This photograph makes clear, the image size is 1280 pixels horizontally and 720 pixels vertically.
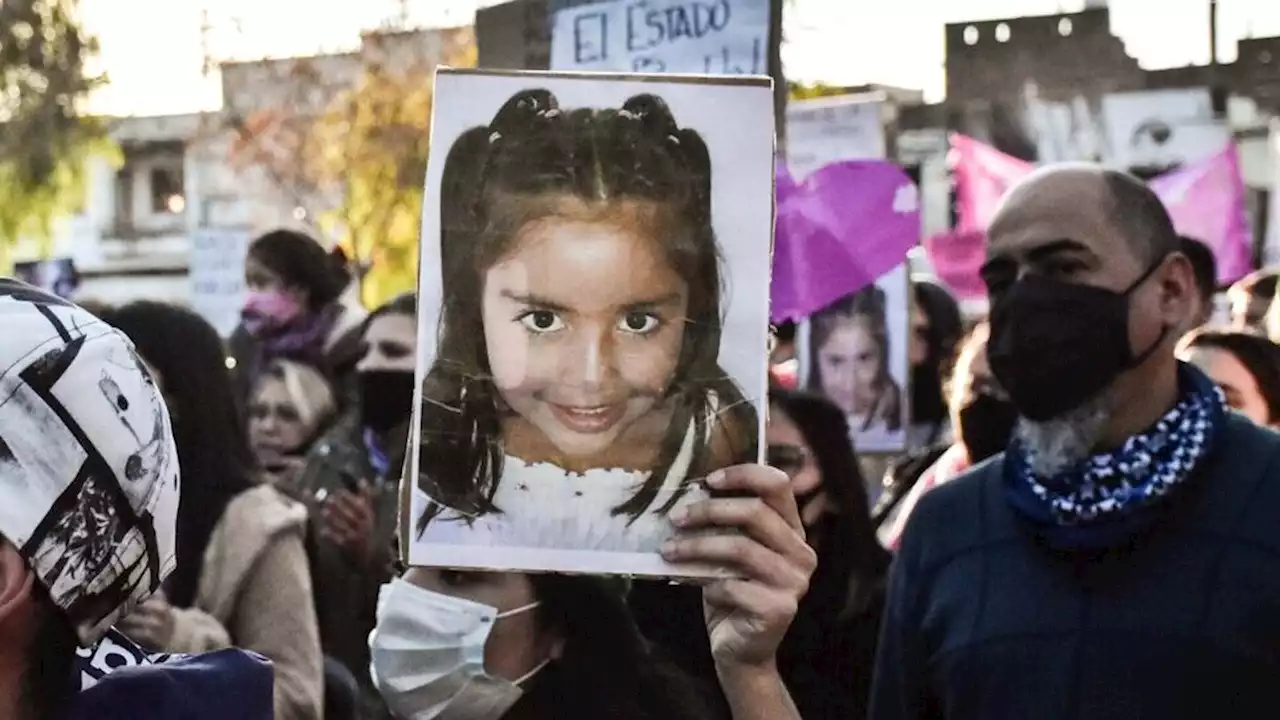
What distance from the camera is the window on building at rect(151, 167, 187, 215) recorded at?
4669 centimetres

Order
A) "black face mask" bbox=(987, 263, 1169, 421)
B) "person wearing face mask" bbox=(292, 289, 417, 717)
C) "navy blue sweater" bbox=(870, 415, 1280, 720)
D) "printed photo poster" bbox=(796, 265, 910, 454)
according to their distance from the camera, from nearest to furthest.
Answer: "navy blue sweater" bbox=(870, 415, 1280, 720)
"black face mask" bbox=(987, 263, 1169, 421)
"person wearing face mask" bbox=(292, 289, 417, 717)
"printed photo poster" bbox=(796, 265, 910, 454)

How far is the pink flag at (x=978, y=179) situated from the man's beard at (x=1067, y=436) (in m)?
9.43

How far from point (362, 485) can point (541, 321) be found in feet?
9.94

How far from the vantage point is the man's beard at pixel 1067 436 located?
10.5 ft

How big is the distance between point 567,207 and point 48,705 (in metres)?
0.82

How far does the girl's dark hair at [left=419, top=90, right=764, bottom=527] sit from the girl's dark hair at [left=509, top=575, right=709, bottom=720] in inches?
37.8

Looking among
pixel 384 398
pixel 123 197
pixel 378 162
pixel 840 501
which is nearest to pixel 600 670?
pixel 840 501

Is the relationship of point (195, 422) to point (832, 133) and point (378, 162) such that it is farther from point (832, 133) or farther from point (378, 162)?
point (378, 162)

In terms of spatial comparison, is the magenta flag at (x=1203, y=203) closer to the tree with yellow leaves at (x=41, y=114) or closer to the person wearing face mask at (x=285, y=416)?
the person wearing face mask at (x=285, y=416)

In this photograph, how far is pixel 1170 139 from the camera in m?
37.8

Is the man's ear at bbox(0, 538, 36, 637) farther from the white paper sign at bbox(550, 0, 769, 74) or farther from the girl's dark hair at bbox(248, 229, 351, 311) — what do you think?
the girl's dark hair at bbox(248, 229, 351, 311)

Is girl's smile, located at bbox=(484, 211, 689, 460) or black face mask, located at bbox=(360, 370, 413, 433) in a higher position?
girl's smile, located at bbox=(484, 211, 689, 460)

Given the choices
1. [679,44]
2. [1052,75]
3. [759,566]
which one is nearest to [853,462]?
[679,44]

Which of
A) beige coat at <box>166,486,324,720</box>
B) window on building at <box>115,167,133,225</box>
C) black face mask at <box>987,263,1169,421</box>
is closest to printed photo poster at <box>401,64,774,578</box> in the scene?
black face mask at <box>987,263,1169,421</box>
